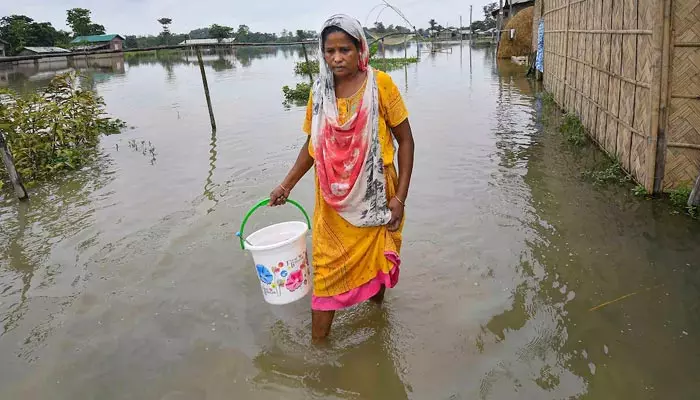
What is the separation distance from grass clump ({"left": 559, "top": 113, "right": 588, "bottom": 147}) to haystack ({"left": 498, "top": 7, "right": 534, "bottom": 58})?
51.1 feet

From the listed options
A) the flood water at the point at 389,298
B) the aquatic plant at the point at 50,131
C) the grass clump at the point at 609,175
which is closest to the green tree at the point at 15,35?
the aquatic plant at the point at 50,131

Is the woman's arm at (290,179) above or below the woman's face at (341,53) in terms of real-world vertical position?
below

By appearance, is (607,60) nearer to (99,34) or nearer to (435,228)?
(435,228)

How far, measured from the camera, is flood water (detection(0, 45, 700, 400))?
8.28ft

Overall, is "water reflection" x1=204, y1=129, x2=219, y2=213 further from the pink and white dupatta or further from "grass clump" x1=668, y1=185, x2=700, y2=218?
"grass clump" x1=668, y1=185, x2=700, y2=218

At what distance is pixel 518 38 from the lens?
22438 millimetres

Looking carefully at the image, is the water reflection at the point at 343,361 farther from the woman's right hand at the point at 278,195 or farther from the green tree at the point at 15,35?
the green tree at the point at 15,35

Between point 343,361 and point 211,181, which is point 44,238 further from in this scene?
point 343,361

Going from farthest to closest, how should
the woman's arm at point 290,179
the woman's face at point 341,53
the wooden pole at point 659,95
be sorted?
1. the wooden pole at point 659,95
2. the woman's arm at point 290,179
3. the woman's face at point 341,53

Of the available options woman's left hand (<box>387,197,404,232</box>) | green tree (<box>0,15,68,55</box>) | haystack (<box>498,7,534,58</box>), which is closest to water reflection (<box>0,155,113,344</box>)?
woman's left hand (<box>387,197,404,232</box>)

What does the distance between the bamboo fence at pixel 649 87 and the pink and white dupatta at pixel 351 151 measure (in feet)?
9.96

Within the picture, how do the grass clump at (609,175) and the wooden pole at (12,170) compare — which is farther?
the wooden pole at (12,170)

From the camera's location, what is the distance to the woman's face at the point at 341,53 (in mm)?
2303

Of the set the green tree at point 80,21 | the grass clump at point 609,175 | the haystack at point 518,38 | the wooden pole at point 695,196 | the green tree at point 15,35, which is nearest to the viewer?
the wooden pole at point 695,196
